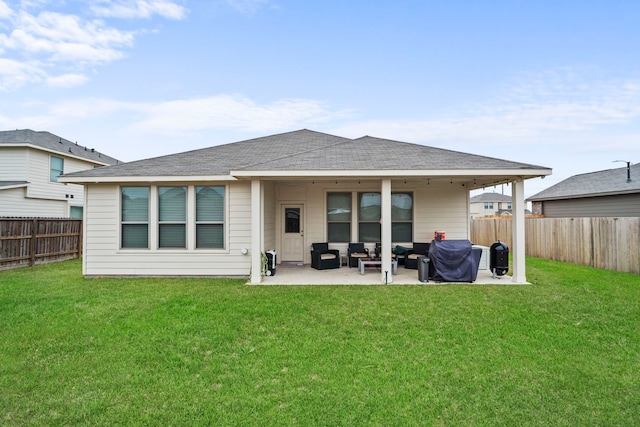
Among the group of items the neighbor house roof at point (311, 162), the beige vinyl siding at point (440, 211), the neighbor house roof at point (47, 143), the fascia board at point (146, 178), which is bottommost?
the beige vinyl siding at point (440, 211)

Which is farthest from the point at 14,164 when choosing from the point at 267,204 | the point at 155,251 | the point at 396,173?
the point at 396,173

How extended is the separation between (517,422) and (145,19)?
43.4 feet

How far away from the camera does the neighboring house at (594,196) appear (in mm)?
13844

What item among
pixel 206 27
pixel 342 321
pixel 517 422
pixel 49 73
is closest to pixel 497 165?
pixel 342 321

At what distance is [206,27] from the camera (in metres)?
11.4

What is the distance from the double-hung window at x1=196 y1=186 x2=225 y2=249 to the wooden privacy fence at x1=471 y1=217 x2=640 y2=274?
1071cm

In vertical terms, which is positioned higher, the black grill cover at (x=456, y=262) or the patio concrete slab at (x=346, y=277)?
the black grill cover at (x=456, y=262)

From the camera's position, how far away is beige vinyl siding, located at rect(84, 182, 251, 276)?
827 cm

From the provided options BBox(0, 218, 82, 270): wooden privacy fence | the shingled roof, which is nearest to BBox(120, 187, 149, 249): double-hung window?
the shingled roof

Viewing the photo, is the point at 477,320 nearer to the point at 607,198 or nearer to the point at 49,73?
the point at 607,198

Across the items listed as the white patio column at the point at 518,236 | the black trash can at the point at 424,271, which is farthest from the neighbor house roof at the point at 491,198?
the black trash can at the point at 424,271

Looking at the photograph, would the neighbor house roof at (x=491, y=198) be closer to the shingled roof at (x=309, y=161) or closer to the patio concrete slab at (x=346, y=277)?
the shingled roof at (x=309, y=161)

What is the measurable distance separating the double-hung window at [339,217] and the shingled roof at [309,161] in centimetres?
160

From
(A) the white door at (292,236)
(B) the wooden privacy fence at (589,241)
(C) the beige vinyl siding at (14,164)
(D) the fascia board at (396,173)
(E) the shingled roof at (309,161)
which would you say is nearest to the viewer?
(D) the fascia board at (396,173)
